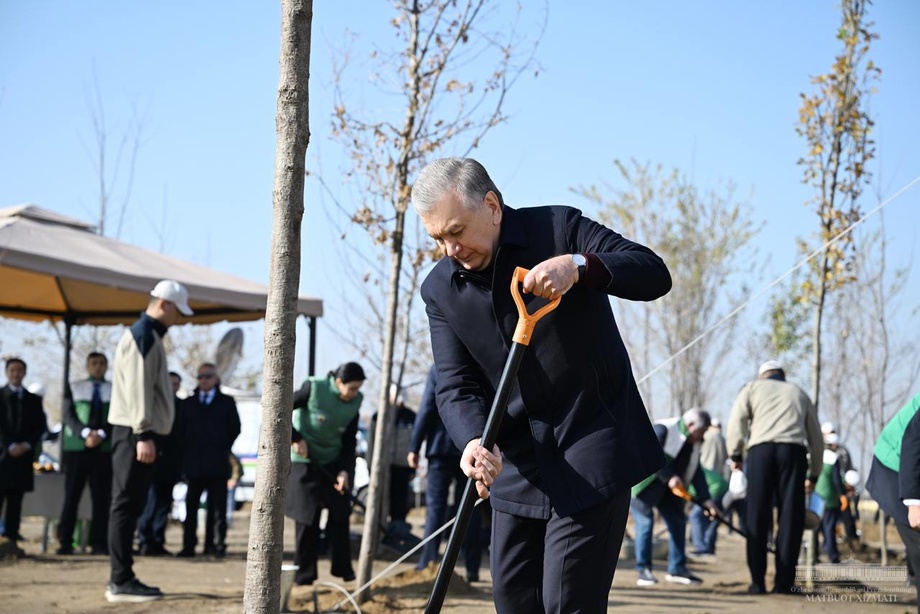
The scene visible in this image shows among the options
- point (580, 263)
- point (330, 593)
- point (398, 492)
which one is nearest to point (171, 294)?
point (330, 593)

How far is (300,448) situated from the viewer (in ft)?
26.6

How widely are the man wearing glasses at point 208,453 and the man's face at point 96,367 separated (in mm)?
1063

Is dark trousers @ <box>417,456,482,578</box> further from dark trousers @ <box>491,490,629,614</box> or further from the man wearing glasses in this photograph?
dark trousers @ <box>491,490,629,614</box>

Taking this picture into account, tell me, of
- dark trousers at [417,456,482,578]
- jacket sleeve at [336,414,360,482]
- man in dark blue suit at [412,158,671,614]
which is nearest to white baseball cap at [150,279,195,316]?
jacket sleeve at [336,414,360,482]

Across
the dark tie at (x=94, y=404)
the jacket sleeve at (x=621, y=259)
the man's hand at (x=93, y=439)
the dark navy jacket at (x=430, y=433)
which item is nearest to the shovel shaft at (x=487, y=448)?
the jacket sleeve at (x=621, y=259)

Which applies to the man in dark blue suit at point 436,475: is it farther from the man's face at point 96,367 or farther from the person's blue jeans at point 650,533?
the man's face at point 96,367

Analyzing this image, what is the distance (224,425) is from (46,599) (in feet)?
14.2

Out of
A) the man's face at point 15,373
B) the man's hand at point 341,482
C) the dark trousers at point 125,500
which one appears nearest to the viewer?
the dark trousers at point 125,500

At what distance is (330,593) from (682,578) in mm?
3657

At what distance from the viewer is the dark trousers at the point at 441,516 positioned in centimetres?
930

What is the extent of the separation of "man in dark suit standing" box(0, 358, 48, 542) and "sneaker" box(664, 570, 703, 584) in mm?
6392

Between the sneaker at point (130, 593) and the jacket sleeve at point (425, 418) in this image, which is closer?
the sneaker at point (130, 593)

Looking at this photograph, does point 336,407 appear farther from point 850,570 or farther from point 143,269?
point 850,570

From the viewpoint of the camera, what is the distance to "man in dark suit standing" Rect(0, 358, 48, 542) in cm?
1075
